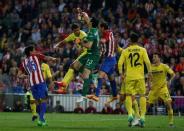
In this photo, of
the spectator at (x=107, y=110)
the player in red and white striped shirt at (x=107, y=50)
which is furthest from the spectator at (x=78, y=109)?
the player in red and white striped shirt at (x=107, y=50)

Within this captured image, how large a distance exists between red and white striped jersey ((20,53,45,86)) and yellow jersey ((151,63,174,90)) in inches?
160

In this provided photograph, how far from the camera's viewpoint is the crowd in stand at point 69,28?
3678 centimetres

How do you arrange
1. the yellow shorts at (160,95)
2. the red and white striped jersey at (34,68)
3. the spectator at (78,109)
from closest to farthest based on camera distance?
the red and white striped jersey at (34,68), the yellow shorts at (160,95), the spectator at (78,109)

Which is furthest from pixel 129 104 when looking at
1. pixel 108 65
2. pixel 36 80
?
pixel 36 80

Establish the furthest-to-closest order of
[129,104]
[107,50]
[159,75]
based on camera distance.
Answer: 1. [159,75]
2. [107,50]
3. [129,104]

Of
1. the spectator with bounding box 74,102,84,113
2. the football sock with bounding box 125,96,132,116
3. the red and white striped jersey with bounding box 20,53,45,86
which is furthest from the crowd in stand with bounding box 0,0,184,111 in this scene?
the football sock with bounding box 125,96,132,116

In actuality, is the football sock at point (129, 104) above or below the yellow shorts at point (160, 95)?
below

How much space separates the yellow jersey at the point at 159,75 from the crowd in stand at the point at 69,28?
873cm

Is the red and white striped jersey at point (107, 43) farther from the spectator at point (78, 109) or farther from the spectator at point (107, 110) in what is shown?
the spectator at point (78, 109)

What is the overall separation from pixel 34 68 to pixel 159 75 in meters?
4.55

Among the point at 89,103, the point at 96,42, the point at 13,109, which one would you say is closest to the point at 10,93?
the point at 13,109

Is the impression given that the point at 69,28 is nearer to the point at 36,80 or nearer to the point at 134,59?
the point at 36,80

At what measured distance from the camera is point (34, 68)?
82.1ft

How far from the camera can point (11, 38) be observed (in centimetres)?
4309
